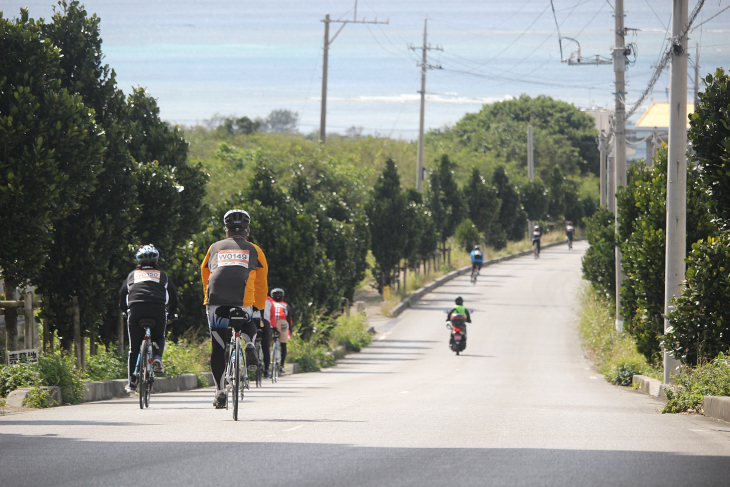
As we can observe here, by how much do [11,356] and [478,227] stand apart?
Result: 5238 centimetres

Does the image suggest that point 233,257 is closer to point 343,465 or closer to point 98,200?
point 343,465

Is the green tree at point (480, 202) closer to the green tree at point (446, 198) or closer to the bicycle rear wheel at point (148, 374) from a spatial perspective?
the green tree at point (446, 198)

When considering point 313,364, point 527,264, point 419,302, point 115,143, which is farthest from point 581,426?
point 527,264

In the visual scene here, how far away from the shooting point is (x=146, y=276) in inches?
430

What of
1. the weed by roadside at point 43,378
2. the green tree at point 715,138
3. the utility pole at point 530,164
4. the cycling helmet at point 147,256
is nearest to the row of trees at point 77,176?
the weed by roadside at point 43,378

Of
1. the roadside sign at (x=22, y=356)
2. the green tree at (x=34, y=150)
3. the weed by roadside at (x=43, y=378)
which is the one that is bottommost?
the weed by roadside at (x=43, y=378)

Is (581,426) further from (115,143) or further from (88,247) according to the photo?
(115,143)

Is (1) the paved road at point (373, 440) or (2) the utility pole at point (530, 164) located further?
(2) the utility pole at point (530, 164)

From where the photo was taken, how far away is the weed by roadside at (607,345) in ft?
63.6

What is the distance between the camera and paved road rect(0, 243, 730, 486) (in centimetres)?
627

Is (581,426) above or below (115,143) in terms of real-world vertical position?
below

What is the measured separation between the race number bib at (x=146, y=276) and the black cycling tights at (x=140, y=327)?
286mm

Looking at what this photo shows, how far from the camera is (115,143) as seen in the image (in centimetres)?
1529

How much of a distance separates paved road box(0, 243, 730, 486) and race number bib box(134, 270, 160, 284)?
154cm
